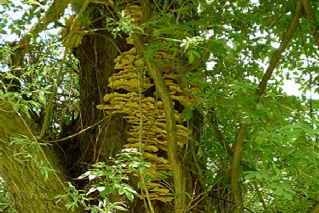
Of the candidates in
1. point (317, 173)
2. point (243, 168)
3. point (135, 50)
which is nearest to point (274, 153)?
point (317, 173)

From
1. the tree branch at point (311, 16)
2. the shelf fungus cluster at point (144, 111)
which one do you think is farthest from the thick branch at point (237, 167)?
the tree branch at point (311, 16)

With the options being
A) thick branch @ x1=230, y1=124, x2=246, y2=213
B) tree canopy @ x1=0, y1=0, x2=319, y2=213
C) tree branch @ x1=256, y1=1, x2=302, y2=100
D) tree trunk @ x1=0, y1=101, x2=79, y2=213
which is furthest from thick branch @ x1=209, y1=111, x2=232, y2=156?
tree trunk @ x1=0, y1=101, x2=79, y2=213

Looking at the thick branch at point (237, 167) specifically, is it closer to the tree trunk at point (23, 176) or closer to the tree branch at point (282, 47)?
the tree branch at point (282, 47)

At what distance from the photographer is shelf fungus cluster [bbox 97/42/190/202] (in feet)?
6.64

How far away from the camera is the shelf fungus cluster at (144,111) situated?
6.64 feet

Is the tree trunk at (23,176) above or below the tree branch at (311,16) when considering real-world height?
below

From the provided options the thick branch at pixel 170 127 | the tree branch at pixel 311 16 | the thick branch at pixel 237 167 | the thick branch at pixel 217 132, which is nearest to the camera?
the tree branch at pixel 311 16

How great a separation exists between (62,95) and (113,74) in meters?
0.45

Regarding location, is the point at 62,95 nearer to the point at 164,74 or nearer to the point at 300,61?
the point at 164,74

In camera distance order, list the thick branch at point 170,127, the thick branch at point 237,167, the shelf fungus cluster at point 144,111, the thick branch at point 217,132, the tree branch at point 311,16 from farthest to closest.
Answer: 1. the thick branch at point 217,132
2. the shelf fungus cluster at point 144,111
3. the thick branch at point 170,127
4. the thick branch at point 237,167
5. the tree branch at point 311,16

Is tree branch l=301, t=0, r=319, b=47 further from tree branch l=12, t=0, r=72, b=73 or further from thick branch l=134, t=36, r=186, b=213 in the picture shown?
tree branch l=12, t=0, r=72, b=73

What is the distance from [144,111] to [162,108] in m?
0.08

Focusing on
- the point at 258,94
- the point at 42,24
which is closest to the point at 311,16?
the point at 258,94

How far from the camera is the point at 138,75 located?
2.08 m
